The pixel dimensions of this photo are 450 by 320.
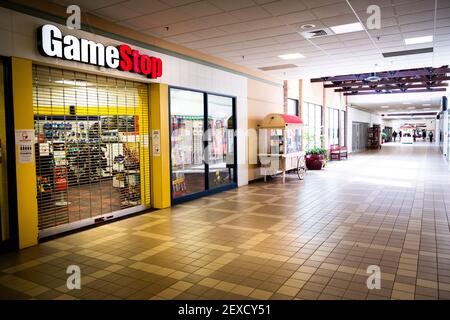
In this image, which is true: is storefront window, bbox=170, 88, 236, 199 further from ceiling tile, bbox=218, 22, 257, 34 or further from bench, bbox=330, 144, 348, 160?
bench, bbox=330, 144, 348, 160

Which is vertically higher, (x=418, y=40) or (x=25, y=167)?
(x=418, y=40)

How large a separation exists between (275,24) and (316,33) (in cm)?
107

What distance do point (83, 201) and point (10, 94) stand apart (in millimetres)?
3222

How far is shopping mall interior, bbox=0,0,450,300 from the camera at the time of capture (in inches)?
148

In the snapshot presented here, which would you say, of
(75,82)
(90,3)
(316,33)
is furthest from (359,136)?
(90,3)

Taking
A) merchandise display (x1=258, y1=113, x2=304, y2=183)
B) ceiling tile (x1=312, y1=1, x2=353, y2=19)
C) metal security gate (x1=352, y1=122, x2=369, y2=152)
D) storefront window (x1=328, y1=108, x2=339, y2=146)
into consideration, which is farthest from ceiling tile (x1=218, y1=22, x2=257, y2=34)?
metal security gate (x1=352, y1=122, x2=369, y2=152)

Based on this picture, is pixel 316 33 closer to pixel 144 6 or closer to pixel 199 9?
pixel 199 9

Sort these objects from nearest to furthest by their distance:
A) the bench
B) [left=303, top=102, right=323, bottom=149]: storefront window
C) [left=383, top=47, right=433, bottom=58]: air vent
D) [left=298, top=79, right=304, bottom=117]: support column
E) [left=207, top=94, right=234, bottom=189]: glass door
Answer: [left=383, top=47, right=433, bottom=58]: air vent < [left=207, top=94, right=234, bottom=189]: glass door < [left=298, top=79, right=304, bottom=117]: support column < [left=303, top=102, right=323, bottom=149]: storefront window < the bench

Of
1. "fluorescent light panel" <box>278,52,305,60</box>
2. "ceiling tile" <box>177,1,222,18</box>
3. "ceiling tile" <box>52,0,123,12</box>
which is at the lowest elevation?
"ceiling tile" <box>52,0,123,12</box>

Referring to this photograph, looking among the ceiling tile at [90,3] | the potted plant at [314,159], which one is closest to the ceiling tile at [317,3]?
the ceiling tile at [90,3]

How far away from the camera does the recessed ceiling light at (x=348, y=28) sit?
6344 millimetres

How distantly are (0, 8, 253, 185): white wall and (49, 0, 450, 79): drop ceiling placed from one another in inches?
16.0

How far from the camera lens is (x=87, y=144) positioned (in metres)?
5.74
